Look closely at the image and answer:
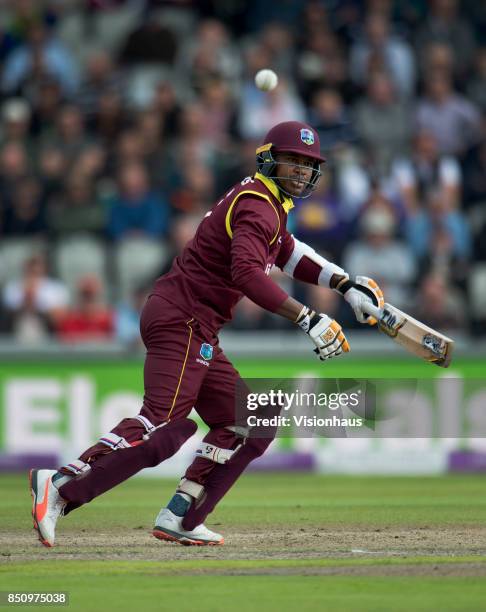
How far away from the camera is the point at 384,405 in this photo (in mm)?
7809

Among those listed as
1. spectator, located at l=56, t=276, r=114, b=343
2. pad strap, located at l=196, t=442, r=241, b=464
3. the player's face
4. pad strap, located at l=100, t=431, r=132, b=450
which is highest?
the player's face

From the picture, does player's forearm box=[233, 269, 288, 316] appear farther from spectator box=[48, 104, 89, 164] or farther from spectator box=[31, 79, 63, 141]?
spectator box=[31, 79, 63, 141]

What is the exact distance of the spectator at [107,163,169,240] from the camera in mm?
14773

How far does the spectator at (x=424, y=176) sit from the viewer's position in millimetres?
14812

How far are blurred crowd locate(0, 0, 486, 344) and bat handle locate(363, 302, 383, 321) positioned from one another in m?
6.06

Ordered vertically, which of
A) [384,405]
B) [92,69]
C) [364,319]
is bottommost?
[384,405]

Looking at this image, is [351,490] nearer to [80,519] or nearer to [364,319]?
[80,519]

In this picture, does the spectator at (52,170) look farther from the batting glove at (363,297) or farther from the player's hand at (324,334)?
the player's hand at (324,334)

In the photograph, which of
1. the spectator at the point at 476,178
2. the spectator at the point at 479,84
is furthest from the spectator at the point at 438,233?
the spectator at the point at 479,84

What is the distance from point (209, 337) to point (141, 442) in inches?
27.3

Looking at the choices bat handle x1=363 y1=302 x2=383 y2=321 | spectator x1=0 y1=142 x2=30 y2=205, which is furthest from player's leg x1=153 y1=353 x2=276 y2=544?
spectator x1=0 y1=142 x2=30 y2=205

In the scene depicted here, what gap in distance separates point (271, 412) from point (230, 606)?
79.8 inches

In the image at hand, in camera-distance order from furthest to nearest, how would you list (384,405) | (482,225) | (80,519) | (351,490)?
(482,225), (351,490), (80,519), (384,405)

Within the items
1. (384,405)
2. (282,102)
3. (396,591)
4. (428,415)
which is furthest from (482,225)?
(396,591)
